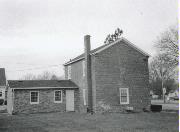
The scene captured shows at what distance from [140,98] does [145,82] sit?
1860mm

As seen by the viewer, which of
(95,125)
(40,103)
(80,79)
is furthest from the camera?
(80,79)

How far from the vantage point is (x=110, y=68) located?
1063 inches

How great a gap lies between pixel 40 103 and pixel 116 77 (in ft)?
29.8

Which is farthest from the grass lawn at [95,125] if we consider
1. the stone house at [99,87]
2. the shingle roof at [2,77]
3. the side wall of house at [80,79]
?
the shingle roof at [2,77]

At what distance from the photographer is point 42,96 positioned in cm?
2956

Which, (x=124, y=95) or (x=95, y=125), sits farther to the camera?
(x=124, y=95)

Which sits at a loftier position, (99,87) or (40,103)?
(99,87)

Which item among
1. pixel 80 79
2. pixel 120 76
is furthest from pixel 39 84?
pixel 120 76

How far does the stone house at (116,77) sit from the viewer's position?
26.5 metres

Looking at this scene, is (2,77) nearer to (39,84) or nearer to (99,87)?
(39,84)

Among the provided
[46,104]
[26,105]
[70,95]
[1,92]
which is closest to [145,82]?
[70,95]

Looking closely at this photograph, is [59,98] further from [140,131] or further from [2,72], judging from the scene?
[2,72]

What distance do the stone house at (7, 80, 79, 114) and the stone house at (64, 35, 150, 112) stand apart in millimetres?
2458

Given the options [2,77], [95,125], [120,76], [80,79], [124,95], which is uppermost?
[2,77]
